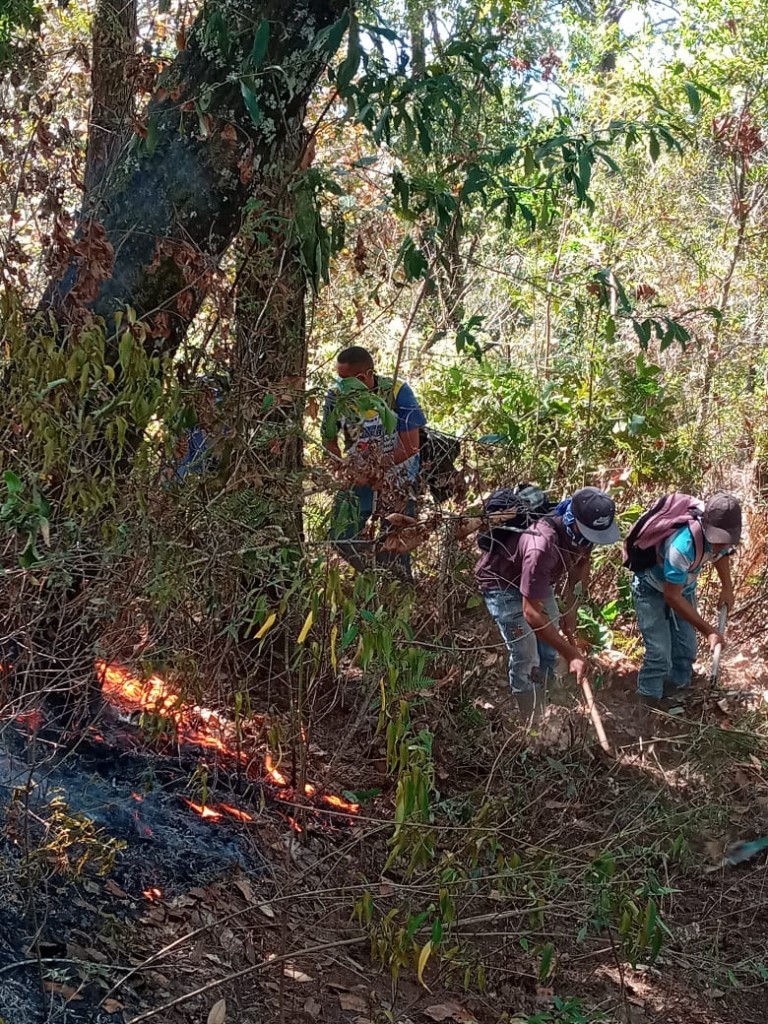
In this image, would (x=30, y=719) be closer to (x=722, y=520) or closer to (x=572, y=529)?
(x=572, y=529)

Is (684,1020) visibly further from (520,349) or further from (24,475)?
(520,349)

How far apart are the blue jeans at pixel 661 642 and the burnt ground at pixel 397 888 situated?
58cm

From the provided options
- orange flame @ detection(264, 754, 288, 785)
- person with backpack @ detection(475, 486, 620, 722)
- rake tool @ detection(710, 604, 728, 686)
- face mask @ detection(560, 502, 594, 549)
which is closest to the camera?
orange flame @ detection(264, 754, 288, 785)

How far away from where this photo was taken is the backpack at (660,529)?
17.0 ft

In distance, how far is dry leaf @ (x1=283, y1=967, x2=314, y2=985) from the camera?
10.8 ft

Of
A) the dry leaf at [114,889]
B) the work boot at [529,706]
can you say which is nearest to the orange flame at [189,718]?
the dry leaf at [114,889]

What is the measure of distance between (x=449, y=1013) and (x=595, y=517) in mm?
2307

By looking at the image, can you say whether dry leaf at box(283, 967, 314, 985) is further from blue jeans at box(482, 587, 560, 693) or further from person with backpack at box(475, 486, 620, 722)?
blue jeans at box(482, 587, 560, 693)

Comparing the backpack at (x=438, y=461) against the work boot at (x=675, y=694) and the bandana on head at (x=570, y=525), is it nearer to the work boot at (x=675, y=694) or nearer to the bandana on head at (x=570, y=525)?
the bandana on head at (x=570, y=525)

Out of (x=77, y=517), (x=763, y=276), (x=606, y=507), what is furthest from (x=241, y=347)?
(x=763, y=276)

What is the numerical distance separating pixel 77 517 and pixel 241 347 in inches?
32.4

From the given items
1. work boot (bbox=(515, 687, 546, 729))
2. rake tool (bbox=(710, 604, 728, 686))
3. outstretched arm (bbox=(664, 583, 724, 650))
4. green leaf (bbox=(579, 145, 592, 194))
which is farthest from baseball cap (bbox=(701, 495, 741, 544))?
green leaf (bbox=(579, 145, 592, 194))

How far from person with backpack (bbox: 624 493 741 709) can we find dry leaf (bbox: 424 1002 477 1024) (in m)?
2.53

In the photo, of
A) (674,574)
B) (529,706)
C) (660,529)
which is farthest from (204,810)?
(660,529)
